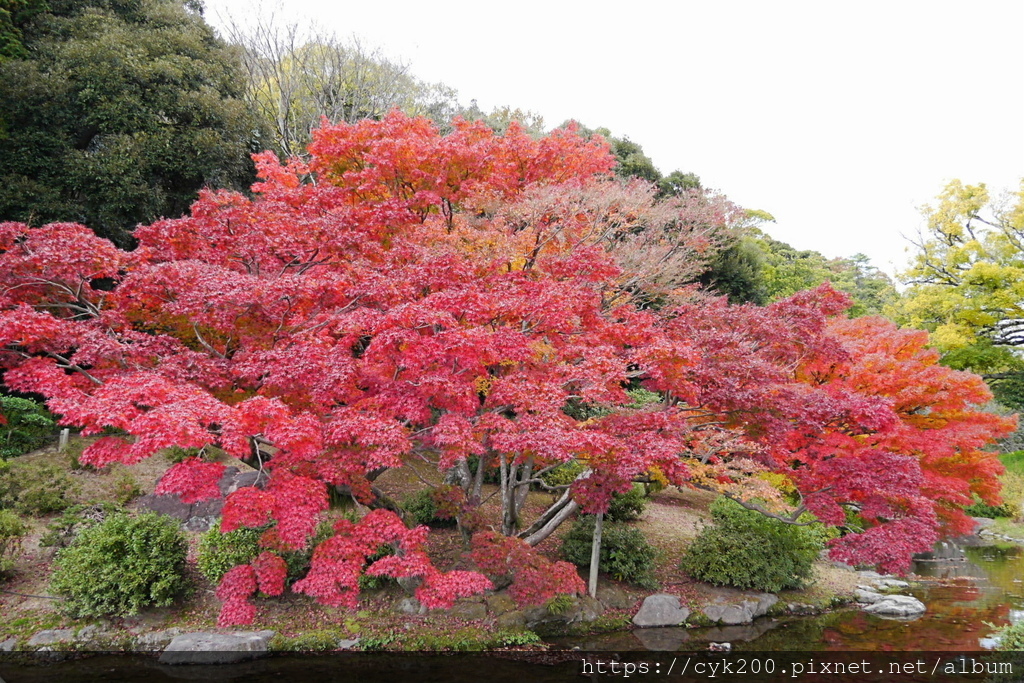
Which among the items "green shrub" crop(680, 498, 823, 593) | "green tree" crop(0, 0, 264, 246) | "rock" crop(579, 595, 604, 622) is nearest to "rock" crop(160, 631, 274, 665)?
"rock" crop(579, 595, 604, 622)

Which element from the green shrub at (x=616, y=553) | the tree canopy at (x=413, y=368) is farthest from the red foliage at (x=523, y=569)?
the green shrub at (x=616, y=553)

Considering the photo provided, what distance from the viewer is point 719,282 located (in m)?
21.9

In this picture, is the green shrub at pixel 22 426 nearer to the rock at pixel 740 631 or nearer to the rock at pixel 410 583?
the rock at pixel 410 583

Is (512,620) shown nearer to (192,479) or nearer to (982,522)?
(192,479)

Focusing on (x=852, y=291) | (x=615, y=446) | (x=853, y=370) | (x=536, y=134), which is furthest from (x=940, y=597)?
(x=852, y=291)

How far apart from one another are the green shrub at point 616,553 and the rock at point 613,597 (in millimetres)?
347

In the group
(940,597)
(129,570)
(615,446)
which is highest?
(615,446)

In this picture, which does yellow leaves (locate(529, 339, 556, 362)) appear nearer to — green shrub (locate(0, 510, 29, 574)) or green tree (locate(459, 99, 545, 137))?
green shrub (locate(0, 510, 29, 574))

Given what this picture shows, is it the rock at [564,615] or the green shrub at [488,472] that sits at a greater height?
the green shrub at [488,472]

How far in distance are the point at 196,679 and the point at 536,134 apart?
20458 mm

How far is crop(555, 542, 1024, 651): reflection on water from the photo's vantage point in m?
9.17

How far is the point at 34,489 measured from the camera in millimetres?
10227

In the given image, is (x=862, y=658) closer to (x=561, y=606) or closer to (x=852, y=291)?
(x=561, y=606)

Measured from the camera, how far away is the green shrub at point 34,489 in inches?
396
